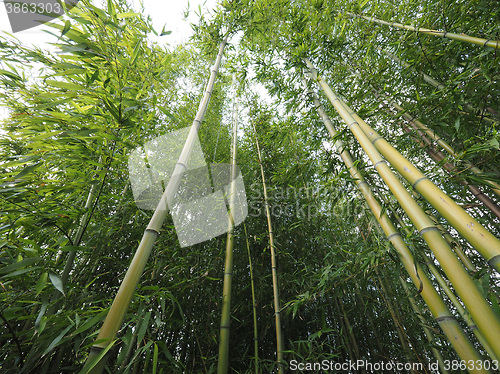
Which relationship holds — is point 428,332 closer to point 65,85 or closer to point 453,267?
point 453,267

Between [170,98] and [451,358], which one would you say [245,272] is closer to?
[451,358]

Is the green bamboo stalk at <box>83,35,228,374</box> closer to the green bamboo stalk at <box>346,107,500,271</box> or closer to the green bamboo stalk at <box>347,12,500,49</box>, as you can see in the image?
the green bamboo stalk at <box>346,107,500,271</box>

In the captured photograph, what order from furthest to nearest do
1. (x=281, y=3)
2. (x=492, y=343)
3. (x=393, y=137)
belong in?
1. (x=281, y=3)
2. (x=393, y=137)
3. (x=492, y=343)

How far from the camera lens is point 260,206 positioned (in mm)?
2736

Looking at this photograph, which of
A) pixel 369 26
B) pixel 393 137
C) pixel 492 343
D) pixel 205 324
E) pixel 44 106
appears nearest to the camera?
pixel 492 343

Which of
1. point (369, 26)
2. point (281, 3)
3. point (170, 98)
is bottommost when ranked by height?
point (170, 98)

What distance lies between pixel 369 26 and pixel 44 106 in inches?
116

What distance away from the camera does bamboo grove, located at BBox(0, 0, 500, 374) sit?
97 cm

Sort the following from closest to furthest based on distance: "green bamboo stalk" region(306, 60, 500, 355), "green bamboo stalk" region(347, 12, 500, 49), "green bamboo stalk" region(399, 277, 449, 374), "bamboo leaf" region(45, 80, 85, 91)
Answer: "green bamboo stalk" region(306, 60, 500, 355), "bamboo leaf" region(45, 80, 85, 91), "green bamboo stalk" region(347, 12, 500, 49), "green bamboo stalk" region(399, 277, 449, 374)

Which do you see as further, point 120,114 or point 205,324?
point 205,324

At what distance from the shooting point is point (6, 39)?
118cm

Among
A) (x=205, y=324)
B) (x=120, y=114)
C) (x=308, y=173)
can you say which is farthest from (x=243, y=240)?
(x=120, y=114)

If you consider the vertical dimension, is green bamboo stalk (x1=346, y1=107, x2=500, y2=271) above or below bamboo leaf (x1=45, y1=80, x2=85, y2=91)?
below

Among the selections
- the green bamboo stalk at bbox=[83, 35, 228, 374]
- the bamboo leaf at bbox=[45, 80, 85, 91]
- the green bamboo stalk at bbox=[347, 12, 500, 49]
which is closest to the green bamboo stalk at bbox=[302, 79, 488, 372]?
the green bamboo stalk at bbox=[347, 12, 500, 49]
